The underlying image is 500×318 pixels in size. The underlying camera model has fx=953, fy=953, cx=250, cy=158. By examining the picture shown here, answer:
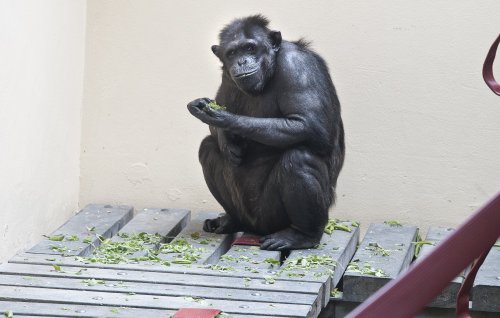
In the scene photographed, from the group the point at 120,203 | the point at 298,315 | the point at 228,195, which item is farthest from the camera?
the point at 120,203

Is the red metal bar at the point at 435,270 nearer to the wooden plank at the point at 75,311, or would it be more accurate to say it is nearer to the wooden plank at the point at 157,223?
the wooden plank at the point at 75,311

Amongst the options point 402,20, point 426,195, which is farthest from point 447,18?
point 426,195

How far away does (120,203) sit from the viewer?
596cm

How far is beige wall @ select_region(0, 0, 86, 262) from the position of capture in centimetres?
479

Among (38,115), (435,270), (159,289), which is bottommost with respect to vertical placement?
(159,289)

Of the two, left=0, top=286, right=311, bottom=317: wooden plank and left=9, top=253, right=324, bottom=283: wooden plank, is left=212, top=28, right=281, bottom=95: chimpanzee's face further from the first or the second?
left=0, top=286, right=311, bottom=317: wooden plank

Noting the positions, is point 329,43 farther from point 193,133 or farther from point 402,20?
point 193,133

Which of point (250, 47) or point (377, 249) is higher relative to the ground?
point (250, 47)

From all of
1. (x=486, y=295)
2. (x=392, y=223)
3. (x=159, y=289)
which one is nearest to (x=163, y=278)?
(x=159, y=289)

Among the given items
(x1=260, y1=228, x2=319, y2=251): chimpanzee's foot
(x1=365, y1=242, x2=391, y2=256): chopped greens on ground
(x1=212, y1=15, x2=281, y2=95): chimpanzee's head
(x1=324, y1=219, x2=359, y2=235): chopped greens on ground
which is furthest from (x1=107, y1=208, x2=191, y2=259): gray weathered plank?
(x1=365, y1=242, x2=391, y2=256): chopped greens on ground

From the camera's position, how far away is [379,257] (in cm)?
480

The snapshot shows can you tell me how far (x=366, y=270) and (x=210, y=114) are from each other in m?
1.07

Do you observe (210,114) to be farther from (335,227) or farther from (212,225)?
(335,227)

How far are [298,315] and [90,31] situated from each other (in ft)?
9.33
